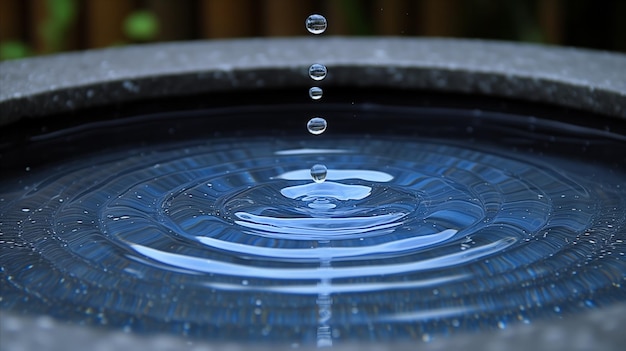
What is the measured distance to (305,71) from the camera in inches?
90.6

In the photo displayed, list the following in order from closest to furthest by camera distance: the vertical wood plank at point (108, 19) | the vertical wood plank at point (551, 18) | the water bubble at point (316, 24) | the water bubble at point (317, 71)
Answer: the water bubble at point (316, 24)
the water bubble at point (317, 71)
the vertical wood plank at point (551, 18)
the vertical wood plank at point (108, 19)

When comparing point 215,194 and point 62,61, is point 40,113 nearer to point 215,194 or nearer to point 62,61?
point 62,61

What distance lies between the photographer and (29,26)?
4824 mm

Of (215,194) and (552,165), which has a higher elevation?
(552,165)

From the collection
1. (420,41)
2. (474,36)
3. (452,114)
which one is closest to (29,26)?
(474,36)

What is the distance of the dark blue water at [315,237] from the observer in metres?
1.20

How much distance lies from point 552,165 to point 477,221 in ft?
1.37

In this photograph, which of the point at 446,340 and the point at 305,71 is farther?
the point at 305,71

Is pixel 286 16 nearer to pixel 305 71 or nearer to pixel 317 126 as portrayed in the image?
pixel 305 71

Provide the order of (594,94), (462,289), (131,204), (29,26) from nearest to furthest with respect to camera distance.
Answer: (462,289)
(131,204)
(594,94)
(29,26)

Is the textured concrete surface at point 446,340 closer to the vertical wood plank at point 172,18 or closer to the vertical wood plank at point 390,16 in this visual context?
the vertical wood plank at point 390,16

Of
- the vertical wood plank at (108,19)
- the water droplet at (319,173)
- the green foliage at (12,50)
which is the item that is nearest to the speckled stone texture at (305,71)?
the water droplet at (319,173)

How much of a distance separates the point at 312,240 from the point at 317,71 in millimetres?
872

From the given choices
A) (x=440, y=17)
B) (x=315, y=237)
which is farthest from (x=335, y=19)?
(x=315, y=237)
